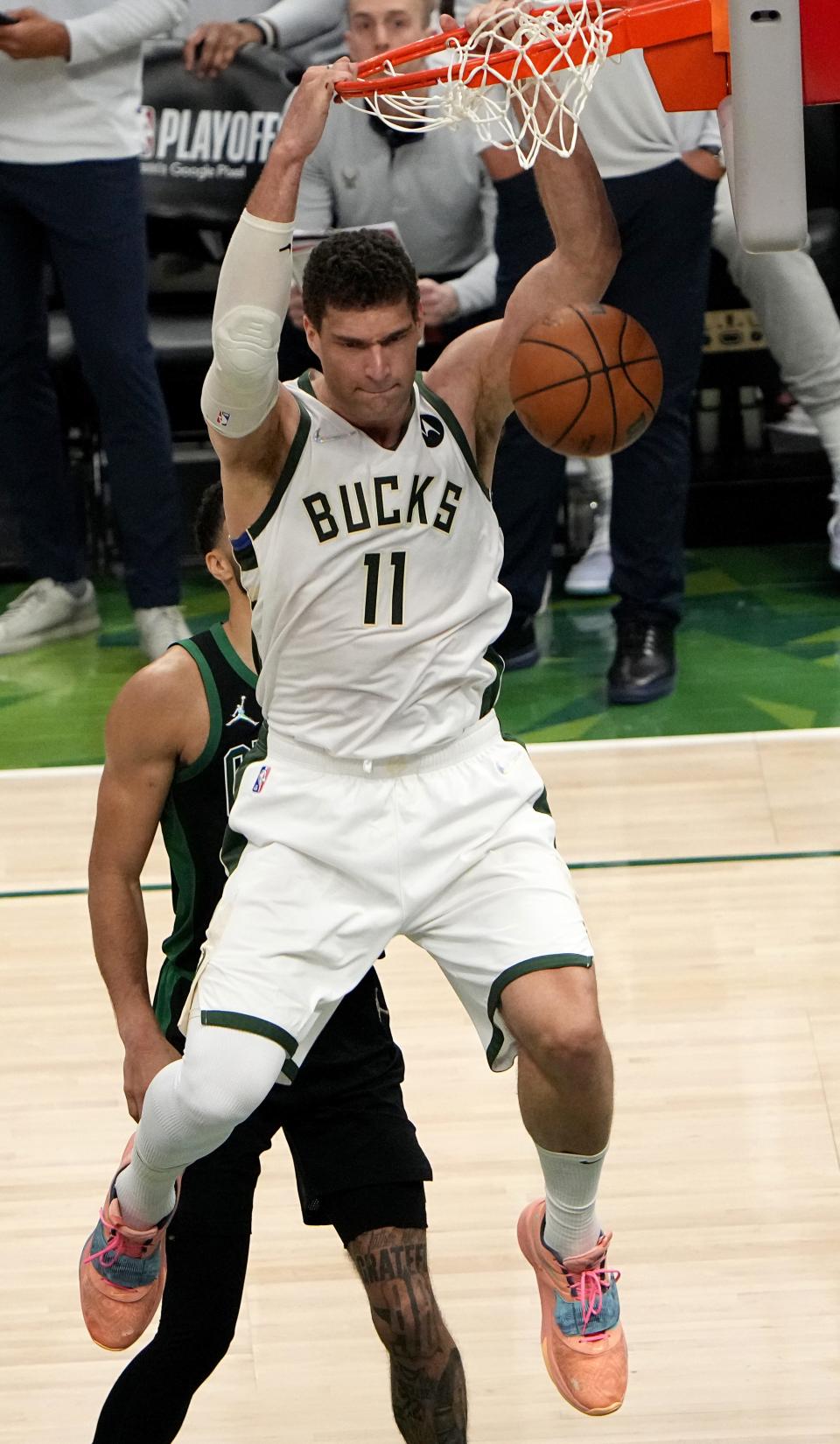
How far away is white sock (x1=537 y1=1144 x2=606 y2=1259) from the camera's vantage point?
285cm

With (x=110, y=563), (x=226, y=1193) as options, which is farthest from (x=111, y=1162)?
(x=110, y=563)

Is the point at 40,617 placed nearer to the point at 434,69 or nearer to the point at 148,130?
the point at 148,130

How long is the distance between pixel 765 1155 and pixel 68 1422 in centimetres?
147

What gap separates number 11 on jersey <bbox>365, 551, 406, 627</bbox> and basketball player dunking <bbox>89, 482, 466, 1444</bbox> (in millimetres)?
265

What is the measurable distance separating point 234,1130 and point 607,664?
362 cm

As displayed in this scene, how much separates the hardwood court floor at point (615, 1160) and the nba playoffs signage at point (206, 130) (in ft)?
8.57

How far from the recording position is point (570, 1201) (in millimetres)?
2912

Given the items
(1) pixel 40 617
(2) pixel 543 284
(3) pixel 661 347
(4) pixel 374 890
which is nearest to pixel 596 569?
(3) pixel 661 347

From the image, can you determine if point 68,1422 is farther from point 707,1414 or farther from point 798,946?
point 798,946

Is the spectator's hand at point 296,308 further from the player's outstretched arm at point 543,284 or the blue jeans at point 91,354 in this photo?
the player's outstretched arm at point 543,284

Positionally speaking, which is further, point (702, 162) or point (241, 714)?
point (702, 162)

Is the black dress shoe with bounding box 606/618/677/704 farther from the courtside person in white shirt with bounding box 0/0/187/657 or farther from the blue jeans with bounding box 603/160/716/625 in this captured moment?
the courtside person in white shirt with bounding box 0/0/187/657

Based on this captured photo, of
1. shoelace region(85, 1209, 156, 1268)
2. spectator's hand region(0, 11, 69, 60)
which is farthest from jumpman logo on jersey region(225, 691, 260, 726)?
spectator's hand region(0, 11, 69, 60)

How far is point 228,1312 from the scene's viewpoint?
281 cm
